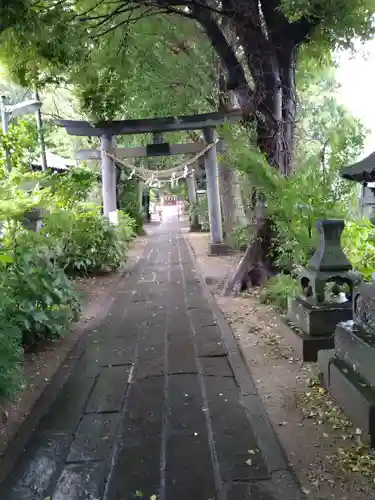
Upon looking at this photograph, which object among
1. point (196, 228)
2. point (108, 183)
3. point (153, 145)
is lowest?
point (196, 228)

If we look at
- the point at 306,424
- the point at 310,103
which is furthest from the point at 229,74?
the point at 310,103

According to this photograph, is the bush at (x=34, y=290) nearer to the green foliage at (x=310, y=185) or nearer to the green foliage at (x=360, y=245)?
the green foliage at (x=310, y=185)

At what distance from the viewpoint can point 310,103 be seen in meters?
15.0

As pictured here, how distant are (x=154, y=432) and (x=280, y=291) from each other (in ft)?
12.1

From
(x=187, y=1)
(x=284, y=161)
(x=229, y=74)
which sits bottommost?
(x=284, y=161)

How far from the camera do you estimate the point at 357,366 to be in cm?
354

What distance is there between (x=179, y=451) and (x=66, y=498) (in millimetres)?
783

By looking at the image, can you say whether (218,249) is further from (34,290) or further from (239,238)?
(34,290)

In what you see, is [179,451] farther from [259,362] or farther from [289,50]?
[289,50]

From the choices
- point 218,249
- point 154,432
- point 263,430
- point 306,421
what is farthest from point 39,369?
point 218,249

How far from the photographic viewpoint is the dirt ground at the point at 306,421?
2.73 m

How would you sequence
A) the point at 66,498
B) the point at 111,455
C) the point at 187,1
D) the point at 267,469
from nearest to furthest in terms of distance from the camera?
the point at 66,498 < the point at 267,469 < the point at 111,455 < the point at 187,1

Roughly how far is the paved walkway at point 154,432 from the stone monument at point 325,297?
816 millimetres

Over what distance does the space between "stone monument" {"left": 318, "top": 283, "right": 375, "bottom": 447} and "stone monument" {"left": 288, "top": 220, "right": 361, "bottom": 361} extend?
73cm
